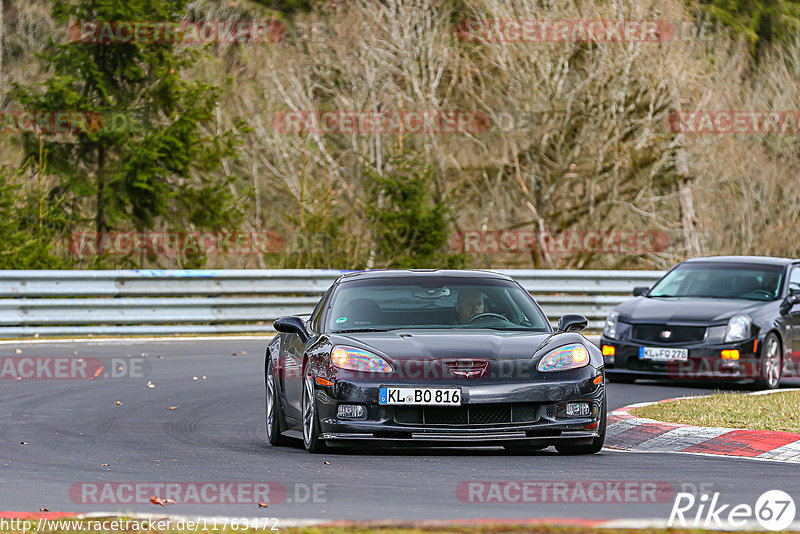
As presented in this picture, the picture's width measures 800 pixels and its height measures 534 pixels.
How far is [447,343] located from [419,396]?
1.73ft

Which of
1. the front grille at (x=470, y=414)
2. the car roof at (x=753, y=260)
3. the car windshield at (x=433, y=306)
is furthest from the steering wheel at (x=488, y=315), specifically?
the car roof at (x=753, y=260)

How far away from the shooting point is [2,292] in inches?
769

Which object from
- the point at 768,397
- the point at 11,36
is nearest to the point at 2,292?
the point at 768,397

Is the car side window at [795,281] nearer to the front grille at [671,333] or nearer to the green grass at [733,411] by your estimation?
the front grille at [671,333]

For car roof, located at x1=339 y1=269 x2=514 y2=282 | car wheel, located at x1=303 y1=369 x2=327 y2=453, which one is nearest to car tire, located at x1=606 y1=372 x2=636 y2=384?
car roof, located at x1=339 y1=269 x2=514 y2=282

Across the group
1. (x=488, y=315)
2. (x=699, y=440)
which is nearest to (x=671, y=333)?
(x=699, y=440)

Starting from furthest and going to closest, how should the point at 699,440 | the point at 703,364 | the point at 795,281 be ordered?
the point at 795,281
the point at 703,364
the point at 699,440

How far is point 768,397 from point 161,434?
596cm

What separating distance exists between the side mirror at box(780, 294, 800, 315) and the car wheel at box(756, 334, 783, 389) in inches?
17.1

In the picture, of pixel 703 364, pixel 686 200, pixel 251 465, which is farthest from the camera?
pixel 686 200

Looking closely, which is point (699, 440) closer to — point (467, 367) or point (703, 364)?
point (467, 367)

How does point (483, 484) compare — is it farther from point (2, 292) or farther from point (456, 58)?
point (456, 58)

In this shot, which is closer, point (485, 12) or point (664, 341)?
point (664, 341)

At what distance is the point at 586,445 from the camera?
948cm
